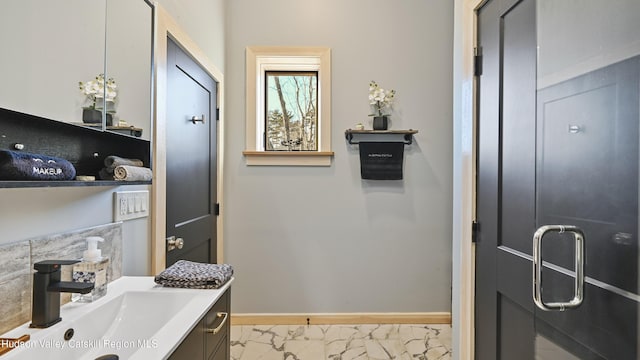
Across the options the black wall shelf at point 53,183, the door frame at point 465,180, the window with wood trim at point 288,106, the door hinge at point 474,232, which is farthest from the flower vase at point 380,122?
the black wall shelf at point 53,183

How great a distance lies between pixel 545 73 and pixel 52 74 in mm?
1613

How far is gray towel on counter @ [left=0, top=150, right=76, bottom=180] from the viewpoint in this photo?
0.78 m

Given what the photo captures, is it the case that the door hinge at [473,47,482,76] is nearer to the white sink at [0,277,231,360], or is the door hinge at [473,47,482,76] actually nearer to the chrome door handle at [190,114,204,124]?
the white sink at [0,277,231,360]

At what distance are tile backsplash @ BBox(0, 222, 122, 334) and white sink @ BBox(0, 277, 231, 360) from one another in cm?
4

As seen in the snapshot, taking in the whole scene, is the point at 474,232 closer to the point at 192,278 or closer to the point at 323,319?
the point at 192,278

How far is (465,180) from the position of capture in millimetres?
1738

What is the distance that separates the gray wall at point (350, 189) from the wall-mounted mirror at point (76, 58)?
4.43 feet

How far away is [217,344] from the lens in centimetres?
126

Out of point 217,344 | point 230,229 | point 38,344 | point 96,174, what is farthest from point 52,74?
point 230,229

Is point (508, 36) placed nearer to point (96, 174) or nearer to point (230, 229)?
point (96, 174)

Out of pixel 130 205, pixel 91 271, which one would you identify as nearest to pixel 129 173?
pixel 130 205

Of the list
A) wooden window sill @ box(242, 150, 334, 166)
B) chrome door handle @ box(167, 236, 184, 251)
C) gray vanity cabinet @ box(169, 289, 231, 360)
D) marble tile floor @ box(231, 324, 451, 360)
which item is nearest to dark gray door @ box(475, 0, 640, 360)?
marble tile floor @ box(231, 324, 451, 360)

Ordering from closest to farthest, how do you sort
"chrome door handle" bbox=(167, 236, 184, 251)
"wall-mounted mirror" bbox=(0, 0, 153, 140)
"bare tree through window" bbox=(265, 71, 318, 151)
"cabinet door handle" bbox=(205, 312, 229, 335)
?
"wall-mounted mirror" bbox=(0, 0, 153, 140)
"cabinet door handle" bbox=(205, 312, 229, 335)
"chrome door handle" bbox=(167, 236, 184, 251)
"bare tree through window" bbox=(265, 71, 318, 151)

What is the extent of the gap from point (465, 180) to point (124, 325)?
5.28 feet
